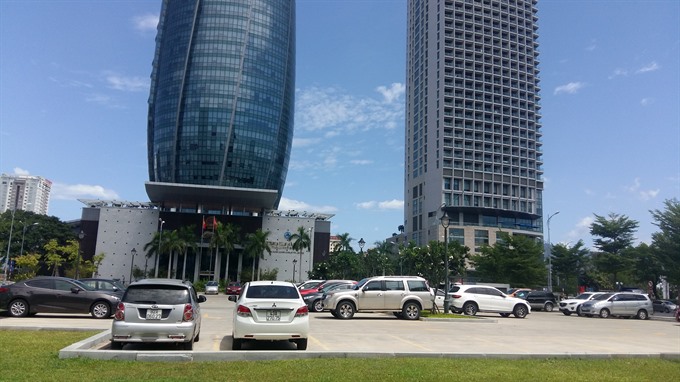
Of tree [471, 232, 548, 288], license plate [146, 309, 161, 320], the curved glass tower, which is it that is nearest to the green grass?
license plate [146, 309, 161, 320]

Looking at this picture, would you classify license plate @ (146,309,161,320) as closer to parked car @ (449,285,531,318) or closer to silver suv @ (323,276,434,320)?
silver suv @ (323,276,434,320)

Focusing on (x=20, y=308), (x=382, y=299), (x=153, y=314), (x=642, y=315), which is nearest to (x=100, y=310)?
(x=20, y=308)

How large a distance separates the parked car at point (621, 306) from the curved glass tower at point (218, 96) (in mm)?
103210

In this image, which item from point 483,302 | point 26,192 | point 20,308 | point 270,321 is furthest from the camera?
point 26,192

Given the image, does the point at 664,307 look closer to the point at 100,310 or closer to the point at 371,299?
the point at 371,299

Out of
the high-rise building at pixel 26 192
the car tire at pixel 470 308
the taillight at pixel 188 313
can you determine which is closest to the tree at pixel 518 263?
the car tire at pixel 470 308

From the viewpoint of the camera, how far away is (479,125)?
380ft

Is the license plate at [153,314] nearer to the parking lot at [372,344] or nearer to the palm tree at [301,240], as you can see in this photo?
the parking lot at [372,344]

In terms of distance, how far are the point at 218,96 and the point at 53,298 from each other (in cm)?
11280

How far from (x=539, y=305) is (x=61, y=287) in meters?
36.1

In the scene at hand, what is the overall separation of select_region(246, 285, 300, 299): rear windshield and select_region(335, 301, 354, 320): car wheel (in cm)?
986

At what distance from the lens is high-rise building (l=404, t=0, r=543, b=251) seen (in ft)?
369

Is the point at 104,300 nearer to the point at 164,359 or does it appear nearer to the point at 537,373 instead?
the point at 164,359

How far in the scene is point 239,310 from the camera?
468 inches
